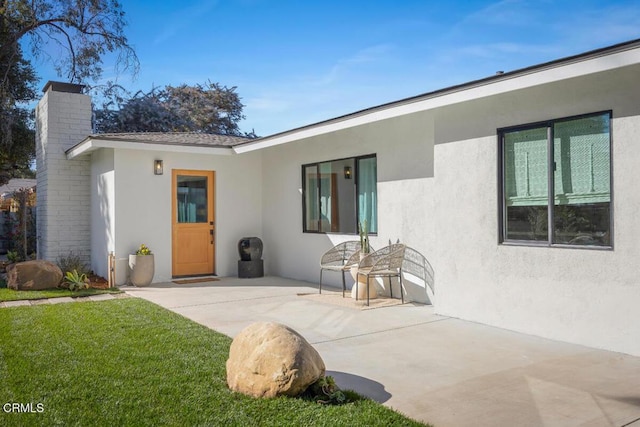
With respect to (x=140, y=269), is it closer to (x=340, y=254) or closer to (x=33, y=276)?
(x=33, y=276)

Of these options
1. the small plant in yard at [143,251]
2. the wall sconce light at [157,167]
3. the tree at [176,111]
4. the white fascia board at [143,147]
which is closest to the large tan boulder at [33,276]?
the small plant in yard at [143,251]

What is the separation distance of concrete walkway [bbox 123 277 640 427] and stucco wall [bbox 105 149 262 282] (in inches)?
126

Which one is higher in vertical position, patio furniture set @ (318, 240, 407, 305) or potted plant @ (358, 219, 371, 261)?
potted plant @ (358, 219, 371, 261)

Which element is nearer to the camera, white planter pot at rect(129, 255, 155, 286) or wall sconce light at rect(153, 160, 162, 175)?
white planter pot at rect(129, 255, 155, 286)

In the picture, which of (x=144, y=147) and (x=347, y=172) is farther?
(x=144, y=147)

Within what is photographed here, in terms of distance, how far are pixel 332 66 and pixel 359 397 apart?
11178mm

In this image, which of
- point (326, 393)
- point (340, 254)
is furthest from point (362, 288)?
point (326, 393)

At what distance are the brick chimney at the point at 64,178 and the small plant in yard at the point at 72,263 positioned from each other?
5.3 inches

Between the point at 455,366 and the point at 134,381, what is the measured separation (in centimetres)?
276

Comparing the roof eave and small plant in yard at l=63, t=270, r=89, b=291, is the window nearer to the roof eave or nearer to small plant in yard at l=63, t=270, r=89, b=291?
the roof eave

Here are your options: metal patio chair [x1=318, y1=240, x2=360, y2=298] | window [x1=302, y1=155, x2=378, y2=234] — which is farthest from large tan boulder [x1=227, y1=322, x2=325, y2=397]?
window [x1=302, y1=155, x2=378, y2=234]

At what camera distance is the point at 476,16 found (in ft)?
33.2

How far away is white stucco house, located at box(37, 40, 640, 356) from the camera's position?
5.07 meters

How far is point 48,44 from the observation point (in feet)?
52.5
